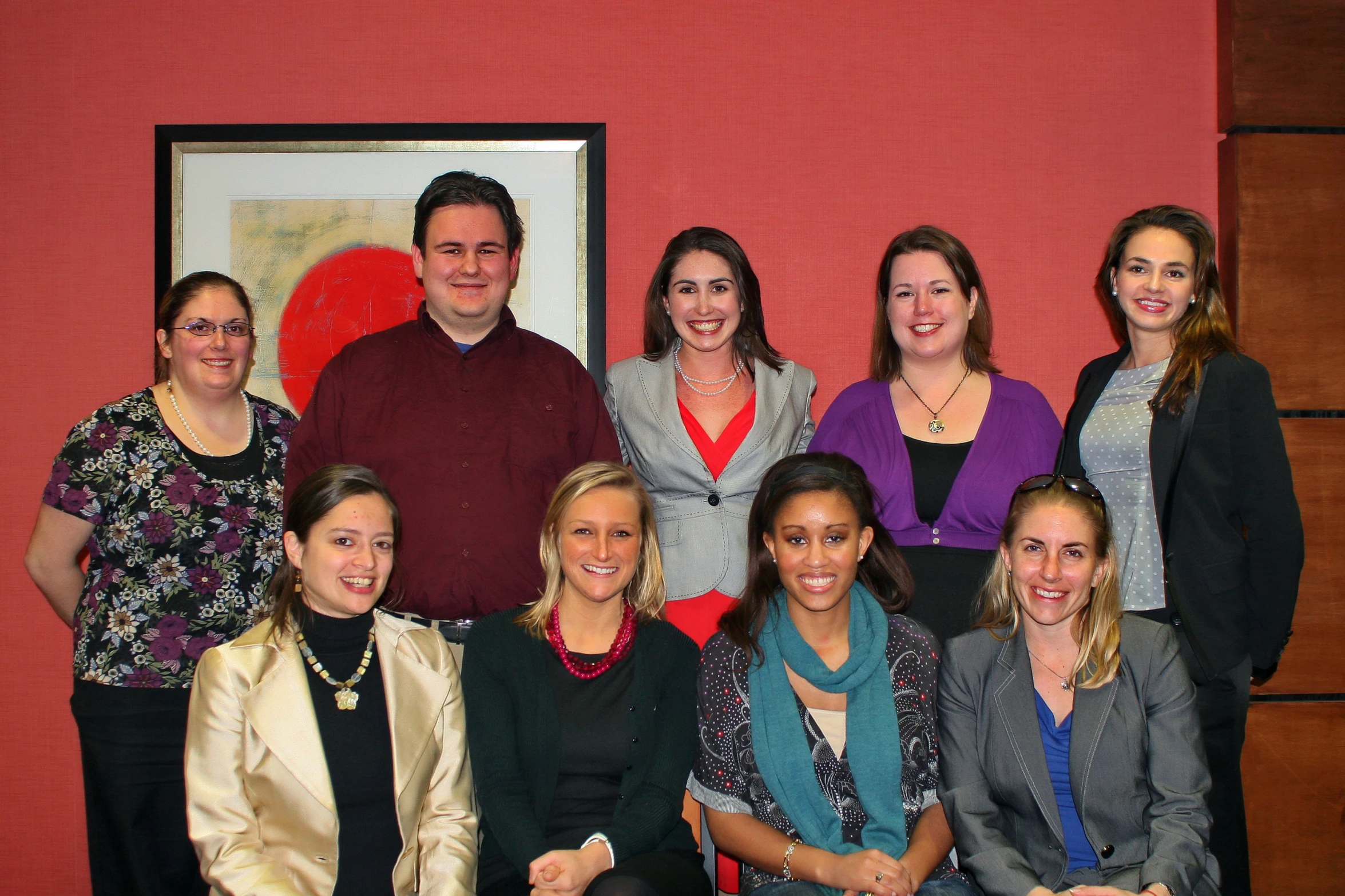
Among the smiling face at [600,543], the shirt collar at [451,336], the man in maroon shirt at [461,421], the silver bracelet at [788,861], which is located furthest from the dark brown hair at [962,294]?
the silver bracelet at [788,861]

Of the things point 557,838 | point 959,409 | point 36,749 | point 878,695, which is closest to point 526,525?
point 557,838

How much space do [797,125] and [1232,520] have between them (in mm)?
1722

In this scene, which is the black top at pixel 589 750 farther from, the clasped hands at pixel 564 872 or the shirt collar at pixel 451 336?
the shirt collar at pixel 451 336

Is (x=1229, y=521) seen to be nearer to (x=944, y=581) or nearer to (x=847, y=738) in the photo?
(x=944, y=581)

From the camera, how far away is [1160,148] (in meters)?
3.24

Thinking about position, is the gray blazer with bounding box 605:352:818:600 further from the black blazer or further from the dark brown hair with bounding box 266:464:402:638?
the black blazer

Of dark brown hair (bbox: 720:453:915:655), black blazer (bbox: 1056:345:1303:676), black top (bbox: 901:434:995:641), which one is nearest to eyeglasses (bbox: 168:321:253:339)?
dark brown hair (bbox: 720:453:915:655)

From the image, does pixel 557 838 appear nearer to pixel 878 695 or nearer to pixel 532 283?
pixel 878 695

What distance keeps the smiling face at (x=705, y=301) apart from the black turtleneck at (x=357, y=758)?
1119 millimetres

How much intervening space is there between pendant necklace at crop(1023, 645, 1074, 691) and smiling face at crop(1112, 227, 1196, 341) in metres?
0.88

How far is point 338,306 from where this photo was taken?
3182 millimetres

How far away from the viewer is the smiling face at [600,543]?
2244 mm

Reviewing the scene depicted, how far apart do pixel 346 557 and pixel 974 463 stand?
1.52m

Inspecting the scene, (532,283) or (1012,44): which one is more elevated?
(1012,44)
